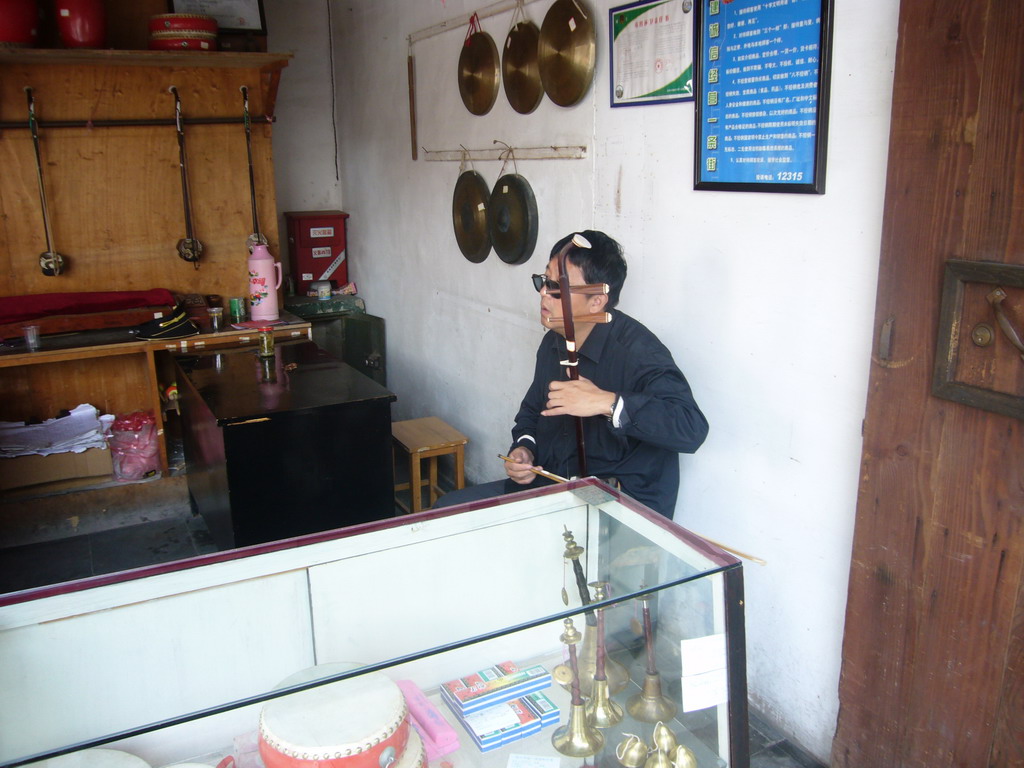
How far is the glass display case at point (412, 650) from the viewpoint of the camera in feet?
4.40

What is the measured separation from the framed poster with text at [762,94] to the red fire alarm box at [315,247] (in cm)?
383

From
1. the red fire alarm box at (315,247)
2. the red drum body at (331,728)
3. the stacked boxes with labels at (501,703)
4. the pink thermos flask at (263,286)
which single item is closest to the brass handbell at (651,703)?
the stacked boxes with labels at (501,703)

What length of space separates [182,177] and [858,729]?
420cm

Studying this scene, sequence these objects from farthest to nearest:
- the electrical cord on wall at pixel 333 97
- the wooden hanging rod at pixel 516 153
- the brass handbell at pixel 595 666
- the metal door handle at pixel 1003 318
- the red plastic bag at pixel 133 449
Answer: the electrical cord on wall at pixel 333 97 < the red plastic bag at pixel 133 449 < the wooden hanging rod at pixel 516 153 < the metal door handle at pixel 1003 318 < the brass handbell at pixel 595 666

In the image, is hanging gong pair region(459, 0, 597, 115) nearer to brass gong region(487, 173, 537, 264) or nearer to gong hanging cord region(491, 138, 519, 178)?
gong hanging cord region(491, 138, 519, 178)

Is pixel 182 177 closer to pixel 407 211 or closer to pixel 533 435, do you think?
pixel 407 211

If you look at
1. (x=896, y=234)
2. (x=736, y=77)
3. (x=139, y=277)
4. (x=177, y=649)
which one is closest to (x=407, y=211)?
(x=139, y=277)

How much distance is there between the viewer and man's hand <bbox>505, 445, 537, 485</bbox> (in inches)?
104

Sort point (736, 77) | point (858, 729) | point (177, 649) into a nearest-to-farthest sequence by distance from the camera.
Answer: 1. point (177, 649)
2. point (858, 729)
3. point (736, 77)

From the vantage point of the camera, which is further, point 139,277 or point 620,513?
point 139,277

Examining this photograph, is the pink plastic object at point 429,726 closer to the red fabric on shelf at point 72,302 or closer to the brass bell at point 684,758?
the brass bell at point 684,758

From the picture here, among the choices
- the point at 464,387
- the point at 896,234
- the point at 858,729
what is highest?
the point at 896,234

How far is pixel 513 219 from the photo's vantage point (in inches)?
143

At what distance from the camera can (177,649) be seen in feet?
4.82
